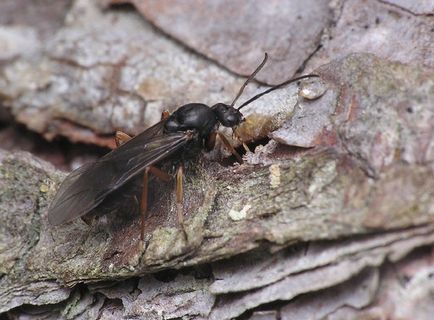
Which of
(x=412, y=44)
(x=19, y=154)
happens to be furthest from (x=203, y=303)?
(x=412, y=44)

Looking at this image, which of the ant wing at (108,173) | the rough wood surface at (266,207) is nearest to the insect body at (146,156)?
the ant wing at (108,173)

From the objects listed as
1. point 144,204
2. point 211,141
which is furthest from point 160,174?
point 211,141

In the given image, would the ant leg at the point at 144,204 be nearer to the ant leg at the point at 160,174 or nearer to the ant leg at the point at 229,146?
the ant leg at the point at 160,174

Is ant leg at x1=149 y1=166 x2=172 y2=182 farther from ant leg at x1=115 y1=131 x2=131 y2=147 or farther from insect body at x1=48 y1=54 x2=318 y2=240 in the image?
ant leg at x1=115 y1=131 x2=131 y2=147

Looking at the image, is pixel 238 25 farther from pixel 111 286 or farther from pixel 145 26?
pixel 111 286

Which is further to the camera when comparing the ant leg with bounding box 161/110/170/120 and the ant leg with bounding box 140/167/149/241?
the ant leg with bounding box 161/110/170/120

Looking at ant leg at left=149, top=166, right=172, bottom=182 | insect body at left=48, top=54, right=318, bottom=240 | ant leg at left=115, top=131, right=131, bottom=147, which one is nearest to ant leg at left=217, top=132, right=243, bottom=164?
insect body at left=48, top=54, right=318, bottom=240
